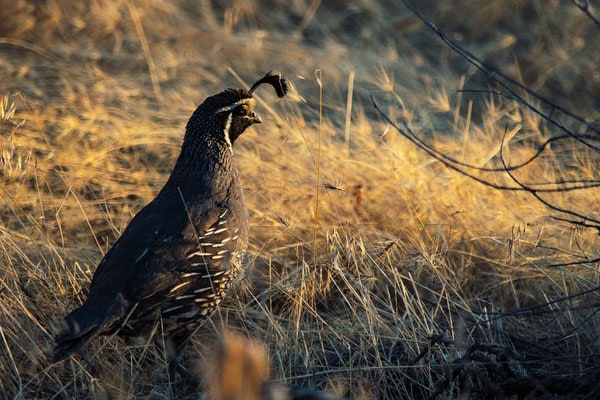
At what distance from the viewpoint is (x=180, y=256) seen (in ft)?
11.5

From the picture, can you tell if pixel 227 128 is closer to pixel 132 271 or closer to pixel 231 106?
pixel 231 106

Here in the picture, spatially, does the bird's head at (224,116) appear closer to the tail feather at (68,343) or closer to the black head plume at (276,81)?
the black head plume at (276,81)

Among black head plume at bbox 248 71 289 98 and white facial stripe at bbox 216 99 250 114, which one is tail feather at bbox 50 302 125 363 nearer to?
white facial stripe at bbox 216 99 250 114

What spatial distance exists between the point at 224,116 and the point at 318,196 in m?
0.66

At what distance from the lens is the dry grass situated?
346cm

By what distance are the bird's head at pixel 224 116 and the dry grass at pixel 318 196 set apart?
408 millimetres

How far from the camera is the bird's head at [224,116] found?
12.7ft

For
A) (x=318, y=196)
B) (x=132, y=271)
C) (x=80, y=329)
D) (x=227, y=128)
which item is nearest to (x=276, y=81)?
(x=227, y=128)

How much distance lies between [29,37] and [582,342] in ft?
14.9

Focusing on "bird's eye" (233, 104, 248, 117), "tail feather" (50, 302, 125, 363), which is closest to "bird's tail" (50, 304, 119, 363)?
"tail feather" (50, 302, 125, 363)

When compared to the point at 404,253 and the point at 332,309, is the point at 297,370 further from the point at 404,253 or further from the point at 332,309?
the point at 404,253

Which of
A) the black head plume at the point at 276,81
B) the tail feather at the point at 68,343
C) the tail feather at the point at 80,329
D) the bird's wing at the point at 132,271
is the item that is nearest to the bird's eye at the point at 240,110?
the black head plume at the point at 276,81

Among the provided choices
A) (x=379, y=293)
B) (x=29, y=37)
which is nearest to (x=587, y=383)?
(x=379, y=293)

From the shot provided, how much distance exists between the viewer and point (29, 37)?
6598 mm
